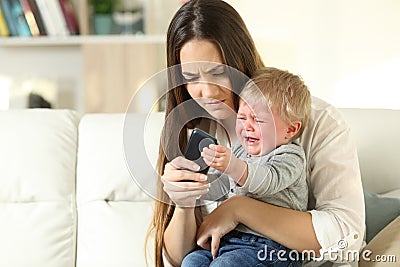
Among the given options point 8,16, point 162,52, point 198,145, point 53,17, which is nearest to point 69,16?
point 53,17

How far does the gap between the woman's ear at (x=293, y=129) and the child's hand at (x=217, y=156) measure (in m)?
0.24

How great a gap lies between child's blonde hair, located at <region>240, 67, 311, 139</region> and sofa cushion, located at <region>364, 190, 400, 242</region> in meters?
0.51

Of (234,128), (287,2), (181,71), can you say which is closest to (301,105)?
(234,128)

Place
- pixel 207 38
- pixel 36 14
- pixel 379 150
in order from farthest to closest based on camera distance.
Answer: pixel 36 14, pixel 379 150, pixel 207 38

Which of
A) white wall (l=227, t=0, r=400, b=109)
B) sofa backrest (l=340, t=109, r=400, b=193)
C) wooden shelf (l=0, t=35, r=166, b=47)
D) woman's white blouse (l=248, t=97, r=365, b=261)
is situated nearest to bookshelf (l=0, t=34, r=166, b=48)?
wooden shelf (l=0, t=35, r=166, b=47)

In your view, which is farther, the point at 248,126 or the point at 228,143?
the point at 228,143

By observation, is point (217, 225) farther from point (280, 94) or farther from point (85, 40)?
point (85, 40)

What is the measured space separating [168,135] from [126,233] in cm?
58

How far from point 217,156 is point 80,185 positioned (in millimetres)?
882

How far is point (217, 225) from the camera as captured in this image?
1591mm

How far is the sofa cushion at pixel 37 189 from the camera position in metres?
2.07

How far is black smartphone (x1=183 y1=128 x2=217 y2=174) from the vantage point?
1433mm

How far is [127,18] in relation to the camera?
3531 mm

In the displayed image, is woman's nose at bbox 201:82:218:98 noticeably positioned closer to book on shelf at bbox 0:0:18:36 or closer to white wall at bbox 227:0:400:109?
white wall at bbox 227:0:400:109
